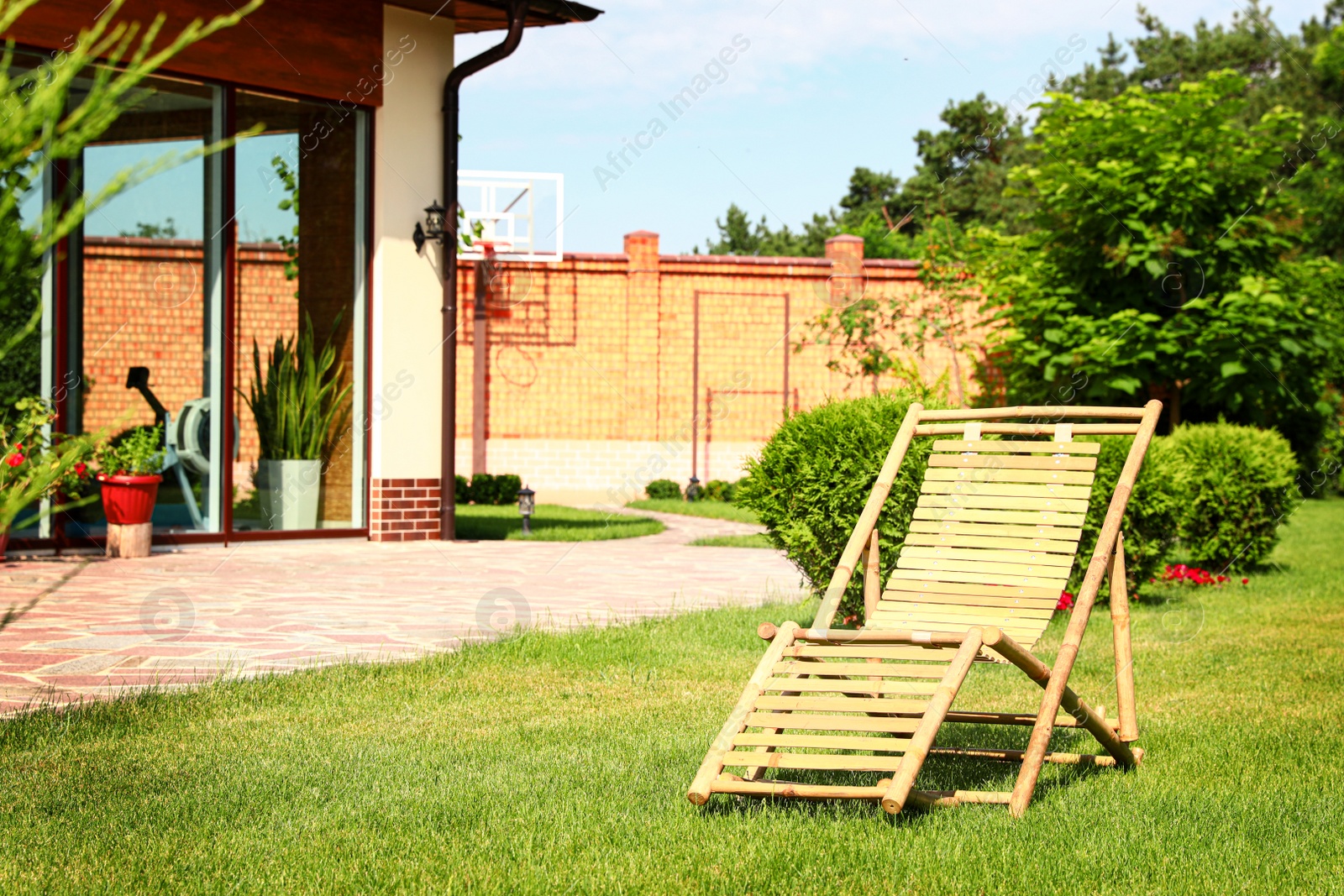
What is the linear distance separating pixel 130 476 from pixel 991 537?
7103 mm

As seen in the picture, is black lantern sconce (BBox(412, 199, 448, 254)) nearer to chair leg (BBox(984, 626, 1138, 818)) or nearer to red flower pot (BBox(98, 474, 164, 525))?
red flower pot (BBox(98, 474, 164, 525))

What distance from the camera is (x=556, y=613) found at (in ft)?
23.4

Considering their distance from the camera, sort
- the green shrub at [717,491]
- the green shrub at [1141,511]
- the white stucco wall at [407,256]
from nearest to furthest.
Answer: the green shrub at [1141,511], the white stucco wall at [407,256], the green shrub at [717,491]

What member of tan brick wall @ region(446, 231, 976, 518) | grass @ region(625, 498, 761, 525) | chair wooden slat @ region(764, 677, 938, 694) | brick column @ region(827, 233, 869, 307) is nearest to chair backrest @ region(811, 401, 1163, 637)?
chair wooden slat @ region(764, 677, 938, 694)

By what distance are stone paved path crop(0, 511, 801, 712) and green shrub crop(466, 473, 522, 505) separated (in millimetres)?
6837

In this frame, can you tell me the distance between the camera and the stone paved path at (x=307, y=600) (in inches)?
213

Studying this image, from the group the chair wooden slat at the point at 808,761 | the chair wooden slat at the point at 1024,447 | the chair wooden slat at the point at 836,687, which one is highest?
the chair wooden slat at the point at 1024,447

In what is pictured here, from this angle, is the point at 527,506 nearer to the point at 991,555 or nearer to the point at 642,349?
the point at 642,349

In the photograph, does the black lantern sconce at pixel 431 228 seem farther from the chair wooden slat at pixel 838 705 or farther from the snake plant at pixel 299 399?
the chair wooden slat at pixel 838 705

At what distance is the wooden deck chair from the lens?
3482 mm

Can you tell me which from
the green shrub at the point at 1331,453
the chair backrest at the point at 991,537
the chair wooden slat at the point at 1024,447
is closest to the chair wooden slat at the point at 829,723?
the chair backrest at the point at 991,537

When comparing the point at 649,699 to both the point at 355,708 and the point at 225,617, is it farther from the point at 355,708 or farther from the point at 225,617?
the point at 225,617

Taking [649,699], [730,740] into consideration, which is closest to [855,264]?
[649,699]

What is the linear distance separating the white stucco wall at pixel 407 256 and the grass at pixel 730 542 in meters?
2.75
